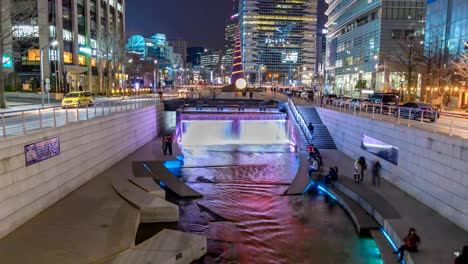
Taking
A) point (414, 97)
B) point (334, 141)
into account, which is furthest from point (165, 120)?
point (414, 97)

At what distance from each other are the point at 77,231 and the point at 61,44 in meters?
56.5

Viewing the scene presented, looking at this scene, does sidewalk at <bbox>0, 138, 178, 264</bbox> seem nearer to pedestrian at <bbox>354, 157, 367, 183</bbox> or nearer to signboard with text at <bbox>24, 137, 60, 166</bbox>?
signboard with text at <bbox>24, 137, 60, 166</bbox>

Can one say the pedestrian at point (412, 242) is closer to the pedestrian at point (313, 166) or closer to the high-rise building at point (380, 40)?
the pedestrian at point (313, 166)

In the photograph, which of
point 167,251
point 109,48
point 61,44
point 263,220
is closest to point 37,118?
point 167,251

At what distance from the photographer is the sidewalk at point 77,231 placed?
458 inches

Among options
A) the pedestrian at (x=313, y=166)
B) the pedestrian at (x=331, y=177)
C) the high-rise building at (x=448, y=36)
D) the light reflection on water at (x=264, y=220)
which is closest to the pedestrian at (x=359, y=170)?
the pedestrian at (x=331, y=177)

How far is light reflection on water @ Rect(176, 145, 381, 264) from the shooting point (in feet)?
45.8

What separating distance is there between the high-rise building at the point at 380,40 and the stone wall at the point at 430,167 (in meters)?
48.0

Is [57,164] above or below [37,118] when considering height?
below

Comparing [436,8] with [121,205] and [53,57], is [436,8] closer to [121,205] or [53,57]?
[121,205]

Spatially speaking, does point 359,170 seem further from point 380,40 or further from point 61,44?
point 380,40

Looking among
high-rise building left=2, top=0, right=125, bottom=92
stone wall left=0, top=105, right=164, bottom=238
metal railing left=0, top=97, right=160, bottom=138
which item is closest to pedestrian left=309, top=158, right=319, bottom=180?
stone wall left=0, top=105, right=164, bottom=238

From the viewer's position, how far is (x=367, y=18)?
281 feet

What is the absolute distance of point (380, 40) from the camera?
7738 cm
